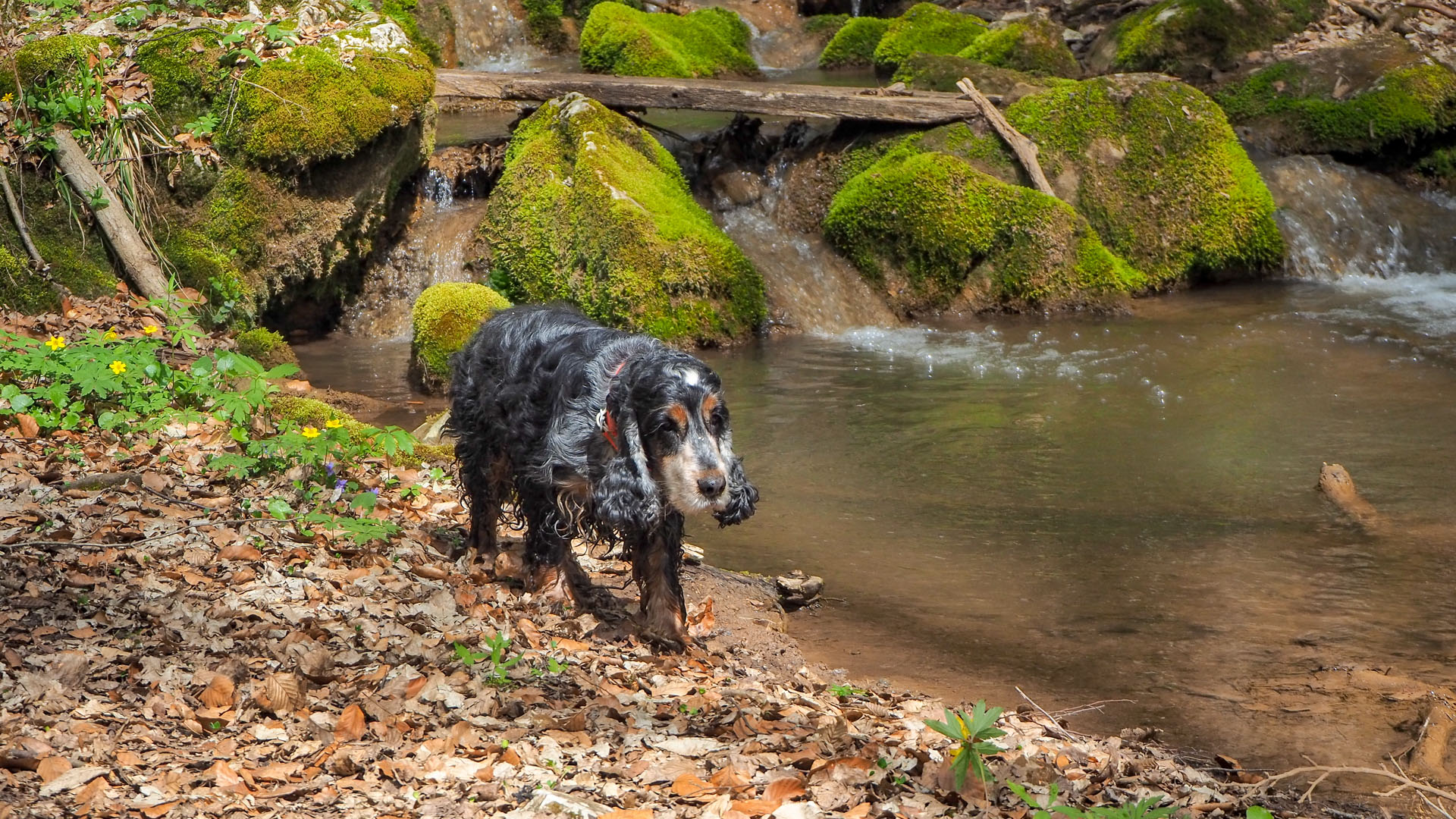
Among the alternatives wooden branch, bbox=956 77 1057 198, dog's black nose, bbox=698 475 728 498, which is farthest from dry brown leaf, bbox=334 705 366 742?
wooden branch, bbox=956 77 1057 198

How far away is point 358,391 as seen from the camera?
10.1m

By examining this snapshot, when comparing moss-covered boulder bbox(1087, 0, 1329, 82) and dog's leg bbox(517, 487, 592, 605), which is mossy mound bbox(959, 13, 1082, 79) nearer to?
moss-covered boulder bbox(1087, 0, 1329, 82)

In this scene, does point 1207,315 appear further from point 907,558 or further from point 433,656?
point 433,656

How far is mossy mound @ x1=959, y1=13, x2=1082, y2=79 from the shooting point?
52.9 feet

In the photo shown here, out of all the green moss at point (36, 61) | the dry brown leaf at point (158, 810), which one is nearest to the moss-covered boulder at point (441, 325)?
the green moss at point (36, 61)

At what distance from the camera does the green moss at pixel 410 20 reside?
15537 mm

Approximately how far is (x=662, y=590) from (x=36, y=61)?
271 inches

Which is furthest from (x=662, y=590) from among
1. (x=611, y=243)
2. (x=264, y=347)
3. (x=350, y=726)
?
(x=611, y=243)

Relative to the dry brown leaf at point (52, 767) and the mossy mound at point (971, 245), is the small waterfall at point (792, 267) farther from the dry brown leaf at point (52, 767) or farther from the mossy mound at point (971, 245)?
the dry brown leaf at point (52, 767)

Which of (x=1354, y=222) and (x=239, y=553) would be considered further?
(x=1354, y=222)

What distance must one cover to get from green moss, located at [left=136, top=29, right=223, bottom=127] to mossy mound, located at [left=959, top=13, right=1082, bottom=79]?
9.90 meters

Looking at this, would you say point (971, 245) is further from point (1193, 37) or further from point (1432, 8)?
point (1432, 8)

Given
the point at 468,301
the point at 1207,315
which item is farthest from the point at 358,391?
the point at 1207,315

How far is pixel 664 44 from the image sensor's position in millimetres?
17359
